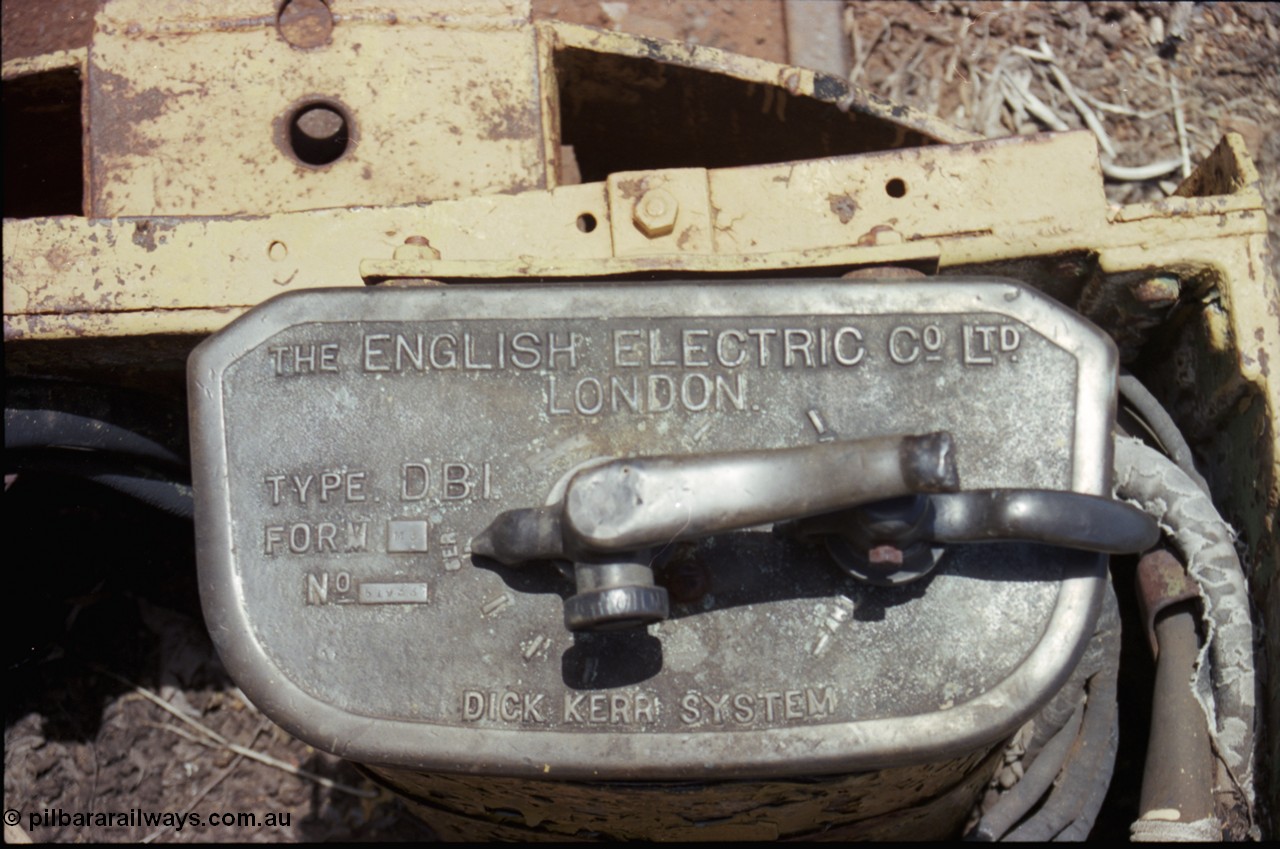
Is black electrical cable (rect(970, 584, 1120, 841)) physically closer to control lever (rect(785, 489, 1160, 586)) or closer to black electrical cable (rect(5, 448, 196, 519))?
control lever (rect(785, 489, 1160, 586))

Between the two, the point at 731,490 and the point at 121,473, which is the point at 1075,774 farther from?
the point at 121,473

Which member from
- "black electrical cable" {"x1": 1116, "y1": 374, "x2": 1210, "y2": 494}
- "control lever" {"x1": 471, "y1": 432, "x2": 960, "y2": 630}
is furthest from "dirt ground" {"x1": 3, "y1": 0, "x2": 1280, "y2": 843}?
"control lever" {"x1": 471, "y1": 432, "x2": 960, "y2": 630}

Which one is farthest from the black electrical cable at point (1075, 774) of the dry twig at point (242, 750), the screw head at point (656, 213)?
the dry twig at point (242, 750)

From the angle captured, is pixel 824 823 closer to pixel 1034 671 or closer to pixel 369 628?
pixel 1034 671

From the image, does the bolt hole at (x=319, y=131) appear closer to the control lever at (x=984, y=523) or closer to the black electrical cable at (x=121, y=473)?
Result: the black electrical cable at (x=121, y=473)

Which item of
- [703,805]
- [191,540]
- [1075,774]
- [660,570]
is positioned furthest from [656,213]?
[191,540]

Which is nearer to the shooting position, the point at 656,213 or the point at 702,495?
the point at 702,495
